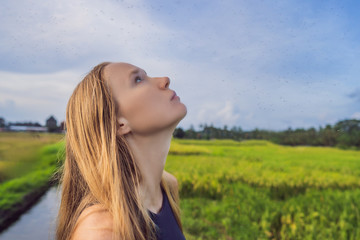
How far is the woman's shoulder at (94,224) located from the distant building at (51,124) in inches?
109

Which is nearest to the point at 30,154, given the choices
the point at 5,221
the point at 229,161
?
the point at 5,221

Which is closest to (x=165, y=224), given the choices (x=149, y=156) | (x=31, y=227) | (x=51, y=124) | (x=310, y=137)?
(x=149, y=156)

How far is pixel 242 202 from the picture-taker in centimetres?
410

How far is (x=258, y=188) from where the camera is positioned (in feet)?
15.1

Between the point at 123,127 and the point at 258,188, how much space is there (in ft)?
Answer: 12.6

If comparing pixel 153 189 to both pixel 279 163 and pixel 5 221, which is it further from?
pixel 279 163

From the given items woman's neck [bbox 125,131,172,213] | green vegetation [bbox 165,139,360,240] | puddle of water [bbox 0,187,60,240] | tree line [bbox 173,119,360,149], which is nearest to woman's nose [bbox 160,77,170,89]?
woman's neck [bbox 125,131,172,213]

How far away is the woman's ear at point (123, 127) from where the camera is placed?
1096mm

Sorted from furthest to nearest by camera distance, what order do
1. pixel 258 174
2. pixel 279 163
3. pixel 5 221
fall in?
pixel 279 163, pixel 258 174, pixel 5 221

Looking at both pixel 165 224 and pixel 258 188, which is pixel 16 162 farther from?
pixel 165 224

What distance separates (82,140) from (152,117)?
247mm

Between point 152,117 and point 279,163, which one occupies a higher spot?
point 152,117

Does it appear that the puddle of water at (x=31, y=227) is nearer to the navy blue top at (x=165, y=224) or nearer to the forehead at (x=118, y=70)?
the navy blue top at (x=165, y=224)

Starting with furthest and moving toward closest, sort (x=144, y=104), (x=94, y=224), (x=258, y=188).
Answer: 1. (x=258, y=188)
2. (x=144, y=104)
3. (x=94, y=224)
